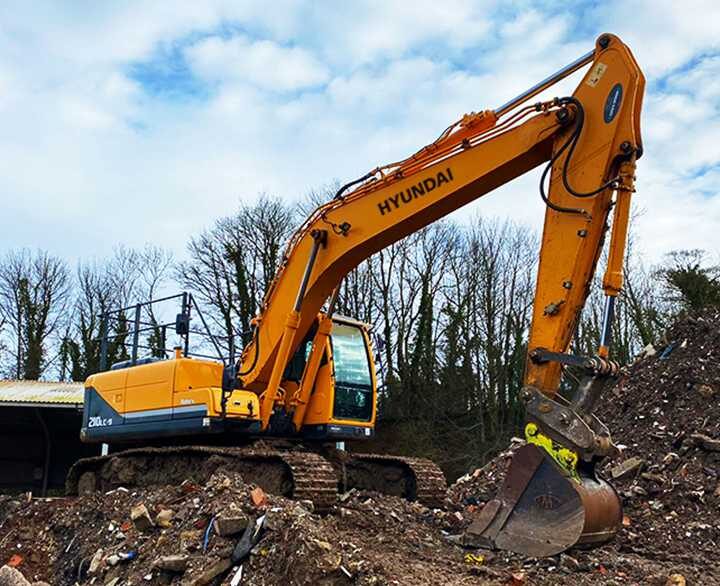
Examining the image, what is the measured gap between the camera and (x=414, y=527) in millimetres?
8273

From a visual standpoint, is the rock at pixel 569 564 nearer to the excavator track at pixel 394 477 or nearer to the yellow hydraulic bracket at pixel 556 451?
the yellow hydraulic bracket at pixel 556 451

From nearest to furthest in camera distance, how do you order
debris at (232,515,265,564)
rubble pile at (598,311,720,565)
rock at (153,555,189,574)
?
1. debris at (232,515,265,564)
2. rock at (153,555,189,574)
3. rubble pile at (598,311,720,565)

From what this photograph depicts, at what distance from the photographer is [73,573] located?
795cm

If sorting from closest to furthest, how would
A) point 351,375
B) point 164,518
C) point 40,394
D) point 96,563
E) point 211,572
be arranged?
1. point 211,572
2. point 96,563
3. point 164,518
4. point 351,375
5. point 40,394

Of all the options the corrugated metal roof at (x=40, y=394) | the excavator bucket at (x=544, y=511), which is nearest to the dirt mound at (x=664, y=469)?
the excavator bucket at (x=544, y=511)

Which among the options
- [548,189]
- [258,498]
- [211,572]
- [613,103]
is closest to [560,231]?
[548,189]

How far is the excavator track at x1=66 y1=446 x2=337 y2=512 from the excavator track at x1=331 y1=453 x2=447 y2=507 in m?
0.98

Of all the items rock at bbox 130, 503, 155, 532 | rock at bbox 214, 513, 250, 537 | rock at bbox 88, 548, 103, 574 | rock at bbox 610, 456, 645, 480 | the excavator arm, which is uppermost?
the excavator arm

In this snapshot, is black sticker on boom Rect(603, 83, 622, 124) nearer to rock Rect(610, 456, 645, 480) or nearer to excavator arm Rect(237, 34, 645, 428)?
excavator arm Rect(237, 34, 645, 428)

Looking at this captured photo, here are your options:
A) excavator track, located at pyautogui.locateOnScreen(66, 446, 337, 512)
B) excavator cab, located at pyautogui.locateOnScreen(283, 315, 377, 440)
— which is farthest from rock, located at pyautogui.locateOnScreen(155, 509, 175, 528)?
excavator cab, located at pyautogui.locateOnScreen(283, 315, 377, 440)

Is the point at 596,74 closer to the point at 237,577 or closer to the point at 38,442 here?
the point at 237,577

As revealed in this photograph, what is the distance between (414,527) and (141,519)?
9.20 ft

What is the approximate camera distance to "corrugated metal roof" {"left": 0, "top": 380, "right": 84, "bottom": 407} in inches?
702

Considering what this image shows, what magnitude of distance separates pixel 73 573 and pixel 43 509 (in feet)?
7.14
